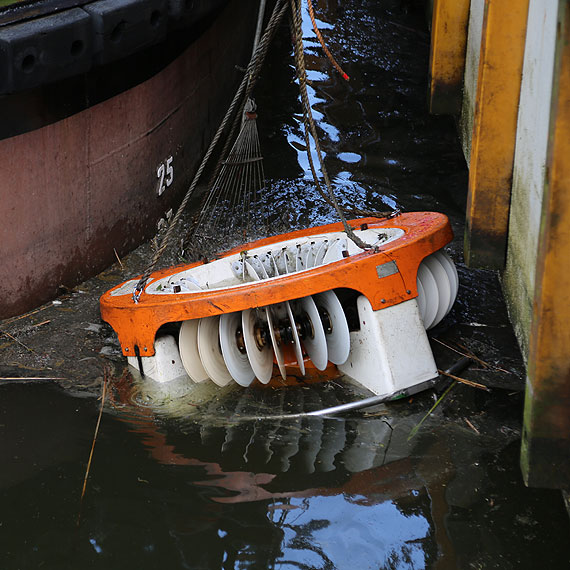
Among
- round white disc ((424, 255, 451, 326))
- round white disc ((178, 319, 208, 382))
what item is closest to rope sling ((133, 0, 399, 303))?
round white disc ((178, 319, 208, 382))

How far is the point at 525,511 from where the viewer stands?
2.85m

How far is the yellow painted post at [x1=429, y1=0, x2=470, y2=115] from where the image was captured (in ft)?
20.0

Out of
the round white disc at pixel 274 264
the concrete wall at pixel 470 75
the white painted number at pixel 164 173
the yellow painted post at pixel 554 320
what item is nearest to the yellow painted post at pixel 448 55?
the concrete wall at pixel 470 75

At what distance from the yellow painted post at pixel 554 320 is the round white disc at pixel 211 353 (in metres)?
1.54

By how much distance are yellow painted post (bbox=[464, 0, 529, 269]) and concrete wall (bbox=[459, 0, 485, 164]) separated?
157 cm

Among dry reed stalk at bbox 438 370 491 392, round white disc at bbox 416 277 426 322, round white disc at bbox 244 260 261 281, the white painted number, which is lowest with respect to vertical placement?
dry reed stalk at bbox 438 370 491 392

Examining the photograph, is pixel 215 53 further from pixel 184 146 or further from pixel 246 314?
pixel 246 314

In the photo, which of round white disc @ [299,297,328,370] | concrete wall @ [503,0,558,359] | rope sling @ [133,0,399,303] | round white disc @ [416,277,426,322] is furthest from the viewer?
round white disc @ [416,277,426,322]

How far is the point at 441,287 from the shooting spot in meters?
3.94

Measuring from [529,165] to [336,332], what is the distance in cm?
108

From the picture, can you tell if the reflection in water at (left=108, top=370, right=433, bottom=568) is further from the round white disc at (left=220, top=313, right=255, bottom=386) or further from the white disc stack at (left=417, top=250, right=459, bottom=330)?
the white disc stack at (left=417, top=250, right=459, bottom=330)

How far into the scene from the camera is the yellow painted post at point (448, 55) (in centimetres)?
611

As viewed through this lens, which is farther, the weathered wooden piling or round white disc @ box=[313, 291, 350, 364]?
round white disc @ box=[313, 291, 350, 364]

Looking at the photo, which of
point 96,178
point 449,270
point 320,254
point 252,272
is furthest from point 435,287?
point 96,178
